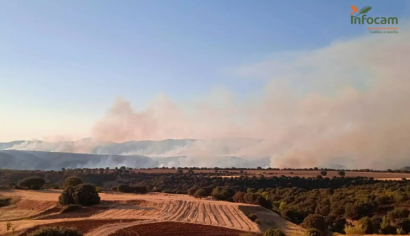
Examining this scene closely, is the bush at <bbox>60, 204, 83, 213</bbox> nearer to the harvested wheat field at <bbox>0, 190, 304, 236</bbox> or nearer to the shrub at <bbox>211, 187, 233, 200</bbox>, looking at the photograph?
the harvested wheat field at <bbox>0, 190, 304, 236</bbox>

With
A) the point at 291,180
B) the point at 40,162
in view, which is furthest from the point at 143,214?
the point at 40,162

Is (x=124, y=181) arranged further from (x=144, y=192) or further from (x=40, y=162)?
(x=40, y=162)

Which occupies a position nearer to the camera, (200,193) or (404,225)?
(404,225)

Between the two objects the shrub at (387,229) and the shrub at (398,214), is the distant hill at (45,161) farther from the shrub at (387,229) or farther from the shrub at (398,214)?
the shrub at (387,229)

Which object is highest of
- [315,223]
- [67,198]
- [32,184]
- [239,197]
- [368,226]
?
[67,198]

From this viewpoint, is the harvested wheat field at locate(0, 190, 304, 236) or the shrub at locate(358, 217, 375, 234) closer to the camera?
the harvested wheat field at locate(0, 190, 304, 236)

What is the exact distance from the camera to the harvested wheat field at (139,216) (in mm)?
22141

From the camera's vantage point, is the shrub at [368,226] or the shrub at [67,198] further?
the shrub at [67,198]

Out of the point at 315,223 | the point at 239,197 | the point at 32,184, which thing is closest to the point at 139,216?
the point at 315,223

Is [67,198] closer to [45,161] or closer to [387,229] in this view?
[387,229]

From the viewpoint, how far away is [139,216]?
86.4 feet

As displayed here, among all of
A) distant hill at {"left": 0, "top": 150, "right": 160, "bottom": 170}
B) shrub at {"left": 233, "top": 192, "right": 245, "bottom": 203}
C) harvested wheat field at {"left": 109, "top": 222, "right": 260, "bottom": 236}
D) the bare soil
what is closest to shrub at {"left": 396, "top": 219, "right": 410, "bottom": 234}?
harvested wheat field at {"left": 109, "top": 222, "right": 260, "bottom": 236}

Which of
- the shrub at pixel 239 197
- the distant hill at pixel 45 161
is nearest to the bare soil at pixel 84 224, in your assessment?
the shrub at pixel 239 197

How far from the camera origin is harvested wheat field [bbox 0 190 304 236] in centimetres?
2214
